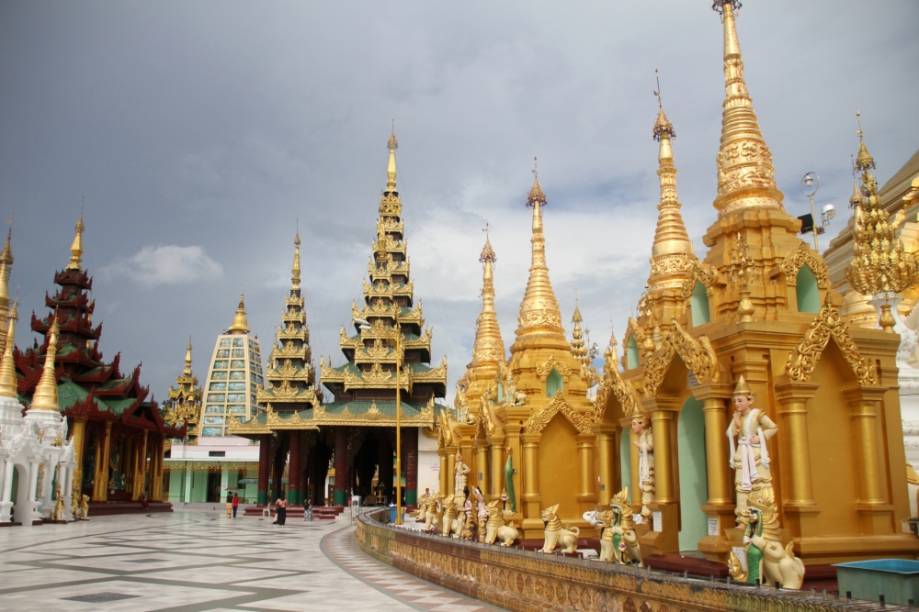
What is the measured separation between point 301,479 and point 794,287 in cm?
3745

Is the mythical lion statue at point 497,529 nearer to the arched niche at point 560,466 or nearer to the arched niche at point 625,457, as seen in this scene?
the arched niche at point 625,457

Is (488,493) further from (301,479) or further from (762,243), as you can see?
(301,479)

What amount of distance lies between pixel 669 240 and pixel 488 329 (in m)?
13.1

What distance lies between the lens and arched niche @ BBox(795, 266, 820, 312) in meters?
10.4

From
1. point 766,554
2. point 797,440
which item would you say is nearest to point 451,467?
point 797,440

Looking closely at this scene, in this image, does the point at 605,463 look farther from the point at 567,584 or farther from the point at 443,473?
the point at 443,473

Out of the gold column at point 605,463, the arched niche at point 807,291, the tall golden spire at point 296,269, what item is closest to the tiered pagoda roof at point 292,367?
the tall golden spire at point 296,269

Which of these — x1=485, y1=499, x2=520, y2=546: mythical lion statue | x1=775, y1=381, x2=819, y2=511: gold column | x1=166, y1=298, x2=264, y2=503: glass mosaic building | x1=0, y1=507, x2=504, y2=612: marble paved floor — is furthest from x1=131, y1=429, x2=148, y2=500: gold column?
x1=775, y1=381, x2=819, y2=511: gold column

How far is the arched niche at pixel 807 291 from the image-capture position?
10.4 m

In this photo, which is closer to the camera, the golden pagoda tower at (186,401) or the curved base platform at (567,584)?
the curved base platform at (567,584)

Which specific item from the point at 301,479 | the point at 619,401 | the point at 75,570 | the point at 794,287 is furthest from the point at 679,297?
the point at 301,479

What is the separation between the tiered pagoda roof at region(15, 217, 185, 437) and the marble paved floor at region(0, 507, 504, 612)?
1494cm

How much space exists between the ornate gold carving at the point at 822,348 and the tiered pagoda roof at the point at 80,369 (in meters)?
35.6

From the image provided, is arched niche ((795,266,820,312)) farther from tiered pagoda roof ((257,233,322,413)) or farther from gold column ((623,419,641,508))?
tiered pagoda roof ((257,233,322,413))
